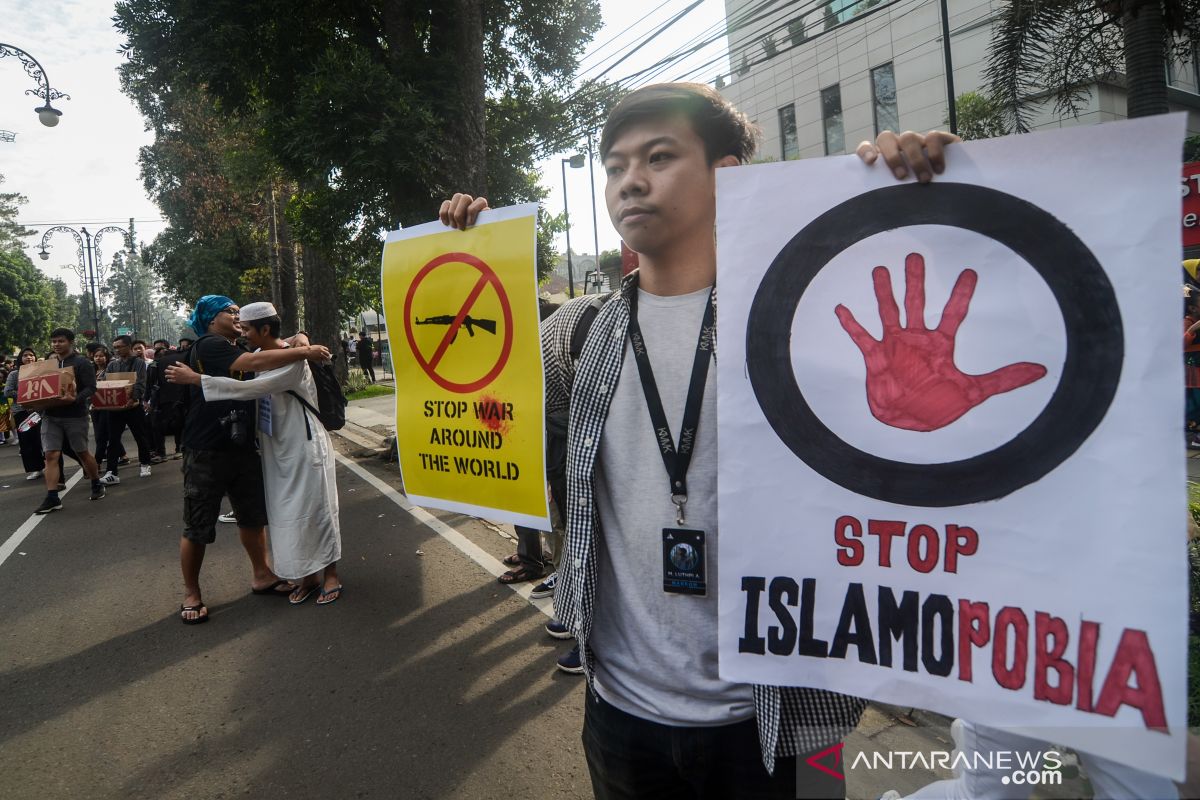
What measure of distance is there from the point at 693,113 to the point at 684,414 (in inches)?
23.3

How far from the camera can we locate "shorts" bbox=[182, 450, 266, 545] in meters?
4.19

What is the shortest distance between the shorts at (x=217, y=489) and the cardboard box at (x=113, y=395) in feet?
17.2

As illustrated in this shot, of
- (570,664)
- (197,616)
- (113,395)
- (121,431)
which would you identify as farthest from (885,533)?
(121,431)

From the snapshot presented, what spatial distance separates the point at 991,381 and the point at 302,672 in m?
3.52

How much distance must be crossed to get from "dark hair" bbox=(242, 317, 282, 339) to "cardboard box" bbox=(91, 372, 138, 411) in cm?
554

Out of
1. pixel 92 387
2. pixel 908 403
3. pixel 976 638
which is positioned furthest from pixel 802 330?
pixel 92 387

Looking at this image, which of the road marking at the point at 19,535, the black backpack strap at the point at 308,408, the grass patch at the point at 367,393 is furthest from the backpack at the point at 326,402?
the grass patch at the point at 367,393

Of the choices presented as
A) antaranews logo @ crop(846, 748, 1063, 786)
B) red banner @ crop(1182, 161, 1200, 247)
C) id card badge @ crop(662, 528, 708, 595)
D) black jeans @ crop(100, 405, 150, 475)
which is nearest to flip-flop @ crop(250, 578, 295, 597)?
antaranews logo @ crop(846, 748, 1063, 786)

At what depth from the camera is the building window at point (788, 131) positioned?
2686cm

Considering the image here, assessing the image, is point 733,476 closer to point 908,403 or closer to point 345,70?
point 908,403

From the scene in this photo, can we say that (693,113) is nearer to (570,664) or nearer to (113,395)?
(570,664)

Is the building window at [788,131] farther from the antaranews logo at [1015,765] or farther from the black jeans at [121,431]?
the antaranews logo at [1015,765]

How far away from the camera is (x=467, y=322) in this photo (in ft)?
5.73

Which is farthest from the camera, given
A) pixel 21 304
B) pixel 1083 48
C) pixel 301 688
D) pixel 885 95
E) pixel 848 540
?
pixel 21 304
